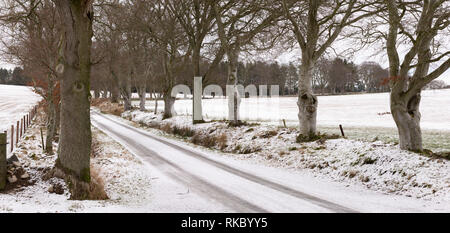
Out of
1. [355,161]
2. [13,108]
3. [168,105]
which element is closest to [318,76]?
[168,105]

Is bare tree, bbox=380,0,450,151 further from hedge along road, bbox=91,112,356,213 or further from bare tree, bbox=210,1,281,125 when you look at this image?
bare tree, bbox=210,1,281,125

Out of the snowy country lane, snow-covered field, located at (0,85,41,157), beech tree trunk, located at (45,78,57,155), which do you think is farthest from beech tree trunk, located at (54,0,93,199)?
snow-covered field, located at (0,85,41,157)

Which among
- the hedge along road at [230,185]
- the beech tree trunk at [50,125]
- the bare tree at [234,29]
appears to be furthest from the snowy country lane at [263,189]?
the bare tree at [234,29]

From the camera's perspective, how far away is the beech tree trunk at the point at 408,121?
1010 cm

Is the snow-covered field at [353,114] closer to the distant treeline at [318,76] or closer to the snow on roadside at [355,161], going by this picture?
the snow on roadside at [355,161]

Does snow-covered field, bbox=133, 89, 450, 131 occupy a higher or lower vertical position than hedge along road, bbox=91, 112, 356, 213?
higher

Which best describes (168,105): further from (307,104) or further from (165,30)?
(307,104)

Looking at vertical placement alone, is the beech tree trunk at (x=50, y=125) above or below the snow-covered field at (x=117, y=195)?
above

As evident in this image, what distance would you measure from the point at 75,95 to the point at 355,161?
9502 mm

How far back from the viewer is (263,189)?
8.41 metres

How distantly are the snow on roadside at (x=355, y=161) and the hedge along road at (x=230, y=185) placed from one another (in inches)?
95.8

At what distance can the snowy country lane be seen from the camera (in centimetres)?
A: 684

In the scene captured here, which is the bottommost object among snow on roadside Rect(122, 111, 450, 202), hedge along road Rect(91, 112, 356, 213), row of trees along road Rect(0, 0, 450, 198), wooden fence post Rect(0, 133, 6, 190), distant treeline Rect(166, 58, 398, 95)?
hedge along road Rect(91, 112, 356, 213)
